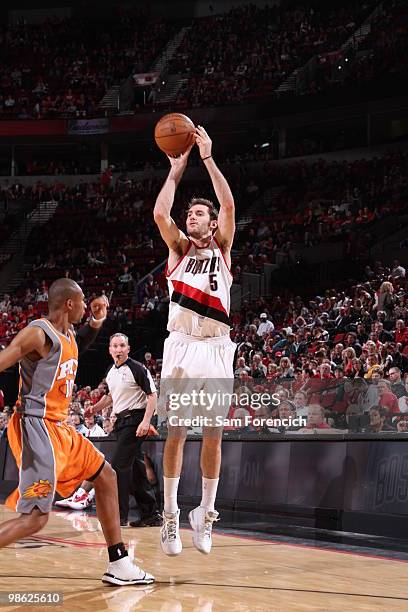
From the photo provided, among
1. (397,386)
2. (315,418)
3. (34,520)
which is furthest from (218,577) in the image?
(315,418)

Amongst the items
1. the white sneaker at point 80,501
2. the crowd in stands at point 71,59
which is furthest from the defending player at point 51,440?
the crowd in stands at point 71,59

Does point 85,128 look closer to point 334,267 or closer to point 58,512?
point 334,267

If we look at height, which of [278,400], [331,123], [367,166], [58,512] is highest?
[331,123]

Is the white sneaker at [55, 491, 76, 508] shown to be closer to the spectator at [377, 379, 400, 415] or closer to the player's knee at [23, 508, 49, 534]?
the spectator at [377, 379, 400, 415]

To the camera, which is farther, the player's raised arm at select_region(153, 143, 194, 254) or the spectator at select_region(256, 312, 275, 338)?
the spectator at select_region(256, 312, 275, 338)

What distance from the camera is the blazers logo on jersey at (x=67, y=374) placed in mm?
5480

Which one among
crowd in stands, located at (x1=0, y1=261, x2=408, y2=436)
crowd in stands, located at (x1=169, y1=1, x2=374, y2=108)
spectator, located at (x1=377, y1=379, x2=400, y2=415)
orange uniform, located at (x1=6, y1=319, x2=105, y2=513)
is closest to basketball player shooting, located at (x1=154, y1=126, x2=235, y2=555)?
orange uniform, located at (x1=6, y1=319, x2=105, y2=513)

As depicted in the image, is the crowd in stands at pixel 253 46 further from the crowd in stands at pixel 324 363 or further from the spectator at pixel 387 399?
the spectator at pixel 387 399

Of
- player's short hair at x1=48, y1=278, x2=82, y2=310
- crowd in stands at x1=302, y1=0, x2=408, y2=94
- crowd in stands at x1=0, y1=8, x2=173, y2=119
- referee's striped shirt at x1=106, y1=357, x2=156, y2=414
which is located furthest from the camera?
crowd in stands at x1=0, y1=8, x2=173, y2=119

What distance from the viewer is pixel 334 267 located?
21.8 m

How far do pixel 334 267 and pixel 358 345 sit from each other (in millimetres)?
7965

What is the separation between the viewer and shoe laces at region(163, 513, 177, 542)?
6.34 metres

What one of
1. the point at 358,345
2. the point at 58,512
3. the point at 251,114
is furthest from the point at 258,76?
the point at 58,512

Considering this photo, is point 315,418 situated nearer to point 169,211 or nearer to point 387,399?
point 387,399
